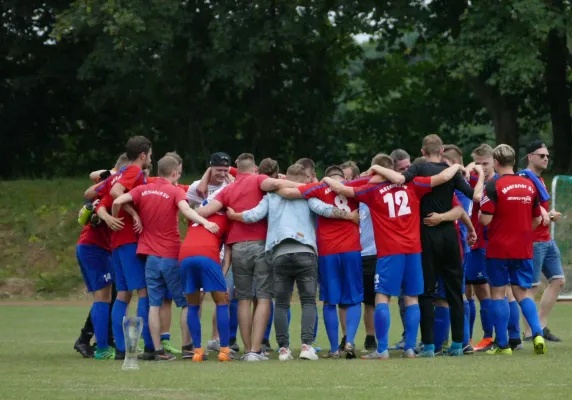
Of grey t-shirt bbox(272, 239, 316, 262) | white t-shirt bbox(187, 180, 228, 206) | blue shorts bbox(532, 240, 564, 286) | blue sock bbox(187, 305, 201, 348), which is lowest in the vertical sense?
blue sock bbox(187, 305, 201, 348)

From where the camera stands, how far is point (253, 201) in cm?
1273

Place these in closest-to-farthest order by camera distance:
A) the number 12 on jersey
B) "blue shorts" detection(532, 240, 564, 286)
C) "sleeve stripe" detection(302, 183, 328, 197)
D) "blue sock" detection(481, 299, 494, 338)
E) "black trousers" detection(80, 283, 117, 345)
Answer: the number 12 on jersey < "sleeve stripe" detection(302, 183, 328, 197) < "black trousers" detection(80, 283, 117, 345) < "blue sock" detection(481, 299, 494, 338) < "blue shorts" detection(532, 240, 564, 286)

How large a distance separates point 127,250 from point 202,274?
0.93 m

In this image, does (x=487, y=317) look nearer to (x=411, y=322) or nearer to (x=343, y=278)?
(x=411, y=322)

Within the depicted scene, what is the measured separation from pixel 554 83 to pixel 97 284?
21.9m

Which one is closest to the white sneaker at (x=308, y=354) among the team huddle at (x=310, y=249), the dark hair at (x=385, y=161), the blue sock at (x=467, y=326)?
the team huddle at (x=310, y=249)

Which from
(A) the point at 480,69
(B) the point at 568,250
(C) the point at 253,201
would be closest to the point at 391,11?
(A) the point at 480,69

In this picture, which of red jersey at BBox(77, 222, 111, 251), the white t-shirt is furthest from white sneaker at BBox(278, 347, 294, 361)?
→ red jersey at BBox(77, 222, 111, 251)

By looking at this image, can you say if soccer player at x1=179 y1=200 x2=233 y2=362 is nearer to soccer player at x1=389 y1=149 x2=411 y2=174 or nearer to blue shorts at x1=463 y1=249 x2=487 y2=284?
soccer player at x1=389 y1=149 x2=411 y2=174

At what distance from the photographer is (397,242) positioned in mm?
12258

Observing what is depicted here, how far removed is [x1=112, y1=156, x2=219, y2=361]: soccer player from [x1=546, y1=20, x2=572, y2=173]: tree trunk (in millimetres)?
19951

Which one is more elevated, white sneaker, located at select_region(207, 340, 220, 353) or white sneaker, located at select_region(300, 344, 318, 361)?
white sneaker, located at select_region(300, 344, 318, 361)

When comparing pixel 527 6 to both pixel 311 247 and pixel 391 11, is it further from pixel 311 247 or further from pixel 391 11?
pixel 311 247

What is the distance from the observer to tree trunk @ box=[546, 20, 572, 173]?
31558 millimetres
